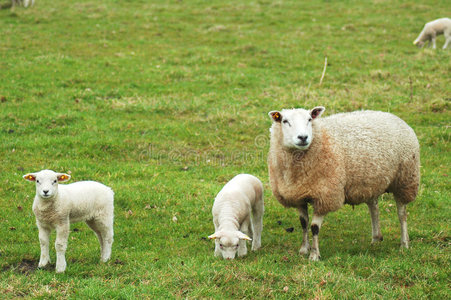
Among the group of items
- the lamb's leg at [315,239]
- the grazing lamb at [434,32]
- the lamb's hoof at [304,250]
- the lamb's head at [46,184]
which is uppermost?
the grazing lamb at [434,32]

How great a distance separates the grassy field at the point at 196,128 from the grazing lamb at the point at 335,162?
81 cm

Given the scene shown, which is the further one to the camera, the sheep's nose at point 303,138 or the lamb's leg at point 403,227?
the lamb's leg at point 403,227

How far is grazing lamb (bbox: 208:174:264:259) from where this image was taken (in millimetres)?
7098

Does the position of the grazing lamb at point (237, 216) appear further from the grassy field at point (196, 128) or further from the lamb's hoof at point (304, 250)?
the lamb's hoof at point (304, 250)

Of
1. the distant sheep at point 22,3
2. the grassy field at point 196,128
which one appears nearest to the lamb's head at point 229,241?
the grassy field at point 196,128

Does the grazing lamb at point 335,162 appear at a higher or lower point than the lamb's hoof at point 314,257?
higher

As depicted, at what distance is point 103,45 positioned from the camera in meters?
21.4

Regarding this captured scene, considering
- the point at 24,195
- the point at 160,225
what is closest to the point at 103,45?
the point at 24,195

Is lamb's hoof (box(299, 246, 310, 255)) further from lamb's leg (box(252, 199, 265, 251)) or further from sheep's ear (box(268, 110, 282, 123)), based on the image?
sheep's ear (box(268, 110, 282, 123))

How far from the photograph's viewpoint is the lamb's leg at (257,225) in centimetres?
823

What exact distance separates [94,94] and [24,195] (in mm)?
6480

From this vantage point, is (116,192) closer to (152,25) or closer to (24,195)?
(24,195)

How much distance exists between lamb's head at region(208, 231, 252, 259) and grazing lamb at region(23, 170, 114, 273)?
5.59 feet

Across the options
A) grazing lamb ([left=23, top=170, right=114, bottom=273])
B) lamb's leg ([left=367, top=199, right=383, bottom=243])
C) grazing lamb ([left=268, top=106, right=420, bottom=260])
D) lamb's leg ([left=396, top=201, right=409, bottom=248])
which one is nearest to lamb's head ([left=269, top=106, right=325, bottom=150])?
grazing lamb ([left=268, top=106, right=420, bottom=260])
